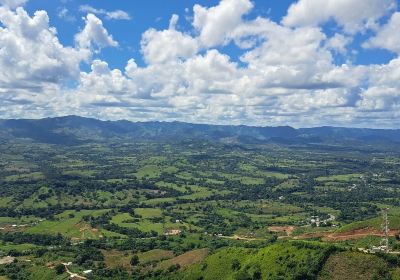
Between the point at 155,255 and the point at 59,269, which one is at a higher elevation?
the point at 59,269

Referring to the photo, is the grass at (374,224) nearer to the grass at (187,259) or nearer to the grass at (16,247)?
the grass at (187,259)

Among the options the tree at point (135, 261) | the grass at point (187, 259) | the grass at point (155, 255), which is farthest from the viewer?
the grass at point (155, 255)

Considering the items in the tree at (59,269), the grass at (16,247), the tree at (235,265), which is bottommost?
the grass at (16,247)

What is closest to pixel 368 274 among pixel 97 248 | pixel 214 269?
pixel 214 269

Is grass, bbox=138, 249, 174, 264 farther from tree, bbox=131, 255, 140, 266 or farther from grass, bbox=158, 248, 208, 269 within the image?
grass, bbox=158, 248, 208, 269

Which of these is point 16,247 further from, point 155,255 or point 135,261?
point 155,255

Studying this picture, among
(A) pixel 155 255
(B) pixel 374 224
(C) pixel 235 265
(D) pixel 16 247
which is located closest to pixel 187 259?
(A) pixel 155 255

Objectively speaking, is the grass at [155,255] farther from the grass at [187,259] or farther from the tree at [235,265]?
the tree at [235,265]

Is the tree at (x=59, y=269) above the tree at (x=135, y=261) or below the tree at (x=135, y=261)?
above

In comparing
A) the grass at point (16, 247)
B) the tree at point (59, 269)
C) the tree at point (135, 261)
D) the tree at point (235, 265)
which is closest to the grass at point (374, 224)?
the tree at point (235, 265)

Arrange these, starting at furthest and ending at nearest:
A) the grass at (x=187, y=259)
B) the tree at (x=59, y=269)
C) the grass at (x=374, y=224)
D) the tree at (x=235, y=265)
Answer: the grass at (x=374, y=224)
the grass at (x=187, y=259)
the tree at (x=59, y=269)
the tree at (x=235, y=265)

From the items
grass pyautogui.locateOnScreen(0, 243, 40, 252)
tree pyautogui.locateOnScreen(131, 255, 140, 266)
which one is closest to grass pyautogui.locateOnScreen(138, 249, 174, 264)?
tree pyautogui.locateOnScreen(131, 255, 140, 266)

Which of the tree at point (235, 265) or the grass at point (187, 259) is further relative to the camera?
the grass at point (187, 259)
